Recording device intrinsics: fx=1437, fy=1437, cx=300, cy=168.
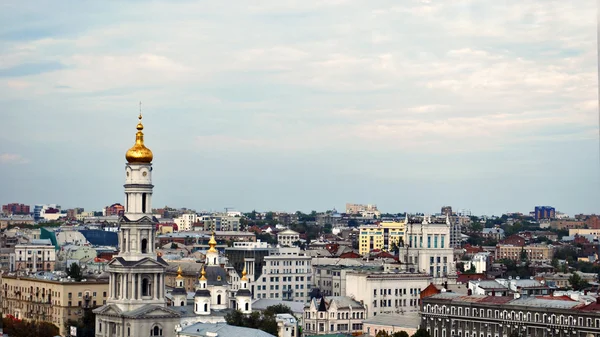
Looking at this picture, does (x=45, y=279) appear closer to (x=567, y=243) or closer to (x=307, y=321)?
(x=307, y=321)

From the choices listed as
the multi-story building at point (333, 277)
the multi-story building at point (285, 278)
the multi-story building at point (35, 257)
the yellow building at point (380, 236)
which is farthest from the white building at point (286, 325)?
the yellow building at point (380, 236)

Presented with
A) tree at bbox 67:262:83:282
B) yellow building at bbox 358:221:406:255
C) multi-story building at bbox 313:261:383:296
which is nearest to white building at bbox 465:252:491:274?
yellow building at bbox 358:221:406:255

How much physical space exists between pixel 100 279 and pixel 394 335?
11.2 meters

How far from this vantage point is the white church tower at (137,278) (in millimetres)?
33562

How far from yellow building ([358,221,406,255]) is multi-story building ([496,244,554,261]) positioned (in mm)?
7686

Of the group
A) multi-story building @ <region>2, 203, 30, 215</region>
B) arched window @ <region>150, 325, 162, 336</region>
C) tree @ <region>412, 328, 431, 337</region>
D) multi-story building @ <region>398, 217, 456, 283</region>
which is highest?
multi-story building @ <region>2, 203, 30, 215</region>

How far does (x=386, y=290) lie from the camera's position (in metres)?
44.0

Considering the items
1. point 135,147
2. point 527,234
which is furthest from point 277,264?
point 527,234

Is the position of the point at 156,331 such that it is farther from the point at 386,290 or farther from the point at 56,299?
the point at 386,290

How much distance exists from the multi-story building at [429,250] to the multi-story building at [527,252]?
25701 millimetres

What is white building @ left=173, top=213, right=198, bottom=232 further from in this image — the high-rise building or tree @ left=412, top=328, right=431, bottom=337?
tree @ left=412, top=328, right=431, bottom=337

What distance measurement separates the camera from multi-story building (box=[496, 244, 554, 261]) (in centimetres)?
7612

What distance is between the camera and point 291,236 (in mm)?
63156

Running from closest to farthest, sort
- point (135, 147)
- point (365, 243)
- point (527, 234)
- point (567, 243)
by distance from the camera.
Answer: point (135, 147), point (365, 243), point (567, 243), point (527, 234)
